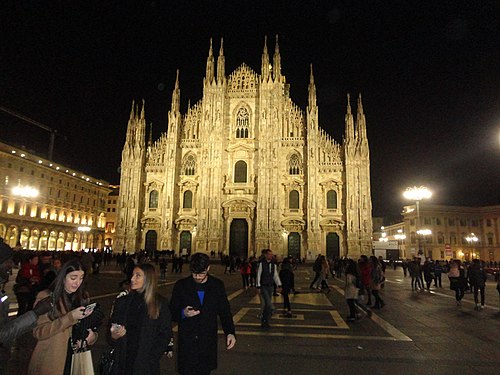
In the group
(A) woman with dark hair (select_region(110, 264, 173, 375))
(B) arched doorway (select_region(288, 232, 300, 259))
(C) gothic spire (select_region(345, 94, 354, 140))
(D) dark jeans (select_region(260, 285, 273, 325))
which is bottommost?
(D) dark jeans (select_region(260, 285, 273, 325))

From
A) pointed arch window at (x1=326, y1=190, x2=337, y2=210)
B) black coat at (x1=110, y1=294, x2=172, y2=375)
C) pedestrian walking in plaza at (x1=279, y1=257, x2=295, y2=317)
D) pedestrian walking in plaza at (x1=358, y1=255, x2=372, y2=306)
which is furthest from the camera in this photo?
pointed arch window at (x1=326, y1=190, x2=337, y2=210)

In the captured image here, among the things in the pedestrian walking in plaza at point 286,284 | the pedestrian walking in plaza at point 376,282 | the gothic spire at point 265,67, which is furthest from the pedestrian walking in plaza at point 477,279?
the gothic spire at point 265,67

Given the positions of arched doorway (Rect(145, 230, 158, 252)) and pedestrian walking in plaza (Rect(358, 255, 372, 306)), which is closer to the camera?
pedestrian walking in plaza (Rect(358, 255, 372, 306))

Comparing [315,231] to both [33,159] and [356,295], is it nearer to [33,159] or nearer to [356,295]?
[356,295]

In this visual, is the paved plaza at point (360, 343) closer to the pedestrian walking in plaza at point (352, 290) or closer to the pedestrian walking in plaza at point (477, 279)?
the pedestrian walking in plaza at point (352, 290)

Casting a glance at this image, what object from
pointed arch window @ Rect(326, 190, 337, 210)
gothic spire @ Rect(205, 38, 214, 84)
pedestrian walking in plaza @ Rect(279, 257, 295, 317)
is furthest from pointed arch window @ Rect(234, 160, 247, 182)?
pedestrian walking in plaza @ Rect(279, 257, 295, 317)

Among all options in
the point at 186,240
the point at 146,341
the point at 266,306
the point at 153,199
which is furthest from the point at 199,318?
the point at 153,199

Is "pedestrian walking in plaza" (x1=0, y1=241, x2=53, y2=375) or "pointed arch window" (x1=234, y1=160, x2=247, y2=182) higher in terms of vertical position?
"pointed arch window" (x1=234, y1=160, x2=247, y2=182)

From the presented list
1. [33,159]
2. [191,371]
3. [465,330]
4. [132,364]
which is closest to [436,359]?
[465,330]

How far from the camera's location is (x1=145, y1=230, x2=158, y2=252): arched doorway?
4241 cm

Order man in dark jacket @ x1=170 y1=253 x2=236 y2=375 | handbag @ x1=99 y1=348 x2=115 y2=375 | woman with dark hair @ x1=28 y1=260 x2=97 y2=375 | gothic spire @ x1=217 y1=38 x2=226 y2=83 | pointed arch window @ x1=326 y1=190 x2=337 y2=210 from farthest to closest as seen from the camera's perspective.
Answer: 1. gothic spire @ x1=217 y1=38 x2=226 y2=83
2. pointed arch window @ x1=326 y1=190 x2=337 y2=210
3. man in dark jacket @ x1=170 y1=253 x2=236 y2=375
4. handbag @ x1=99 y1=348 x2=115 y2=375
5. woman with dark hair @ x1=28 y1=260 x2=97 y2=375

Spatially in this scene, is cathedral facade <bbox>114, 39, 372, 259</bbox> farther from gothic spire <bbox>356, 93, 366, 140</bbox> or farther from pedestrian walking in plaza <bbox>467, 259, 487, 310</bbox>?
pedestrian walking in plaza <bbox>467, 259, 487, 310</bbox>

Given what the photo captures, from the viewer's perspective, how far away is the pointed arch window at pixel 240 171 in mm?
42041

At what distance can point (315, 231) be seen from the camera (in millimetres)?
38969
